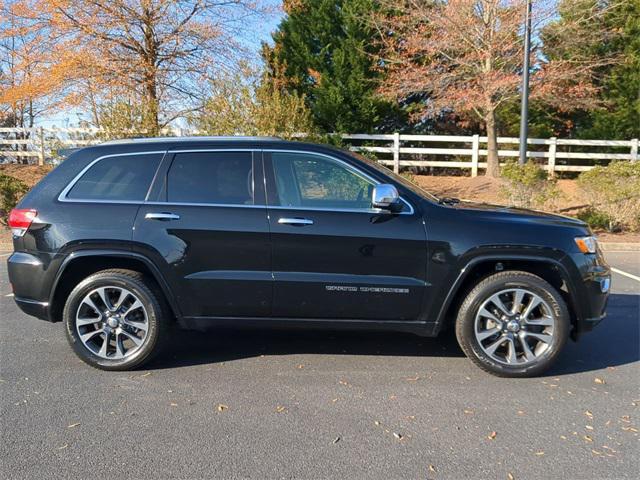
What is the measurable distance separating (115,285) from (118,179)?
86 cm

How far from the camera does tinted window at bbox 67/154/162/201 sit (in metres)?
4.16

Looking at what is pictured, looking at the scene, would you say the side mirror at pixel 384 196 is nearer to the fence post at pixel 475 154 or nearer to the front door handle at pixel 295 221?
the front door handle at pixel 295 221

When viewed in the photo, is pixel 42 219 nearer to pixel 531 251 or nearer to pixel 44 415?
pixel 44 415

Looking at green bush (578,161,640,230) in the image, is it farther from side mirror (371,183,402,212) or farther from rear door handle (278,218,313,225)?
rear door handle (278,218,313,225)

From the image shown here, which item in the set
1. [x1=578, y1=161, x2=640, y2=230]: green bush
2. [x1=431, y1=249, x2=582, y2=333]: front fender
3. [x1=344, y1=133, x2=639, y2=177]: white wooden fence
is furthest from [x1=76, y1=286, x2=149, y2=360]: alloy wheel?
[x1=344, y1=133, x2=639, y2=177]: white wooden fence

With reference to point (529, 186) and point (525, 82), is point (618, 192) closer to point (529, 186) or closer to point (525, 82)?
point (529, 186)

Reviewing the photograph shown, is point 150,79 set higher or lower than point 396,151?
higher

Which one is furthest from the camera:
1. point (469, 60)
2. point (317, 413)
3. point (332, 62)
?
point (332, 62)

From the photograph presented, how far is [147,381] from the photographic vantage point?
3.94 m

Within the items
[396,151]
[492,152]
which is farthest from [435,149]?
[492,152]

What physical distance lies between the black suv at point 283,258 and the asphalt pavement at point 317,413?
0.36m

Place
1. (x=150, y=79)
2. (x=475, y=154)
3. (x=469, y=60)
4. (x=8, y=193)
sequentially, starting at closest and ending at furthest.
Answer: (x=8, y=193) < (x=150, y=79) < (x=469, y=60) < (x=475, y=154)

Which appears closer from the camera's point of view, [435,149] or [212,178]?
[212,178]

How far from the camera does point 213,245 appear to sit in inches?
157
